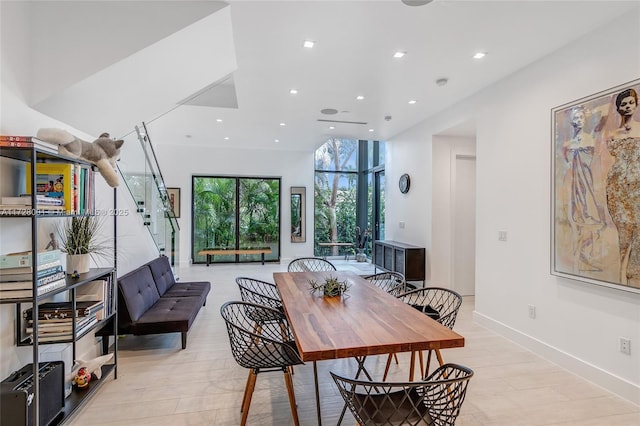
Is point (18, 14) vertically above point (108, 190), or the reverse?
point (18, 14)

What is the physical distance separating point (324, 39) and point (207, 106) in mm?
2890

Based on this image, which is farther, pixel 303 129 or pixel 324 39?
pixel 303 129

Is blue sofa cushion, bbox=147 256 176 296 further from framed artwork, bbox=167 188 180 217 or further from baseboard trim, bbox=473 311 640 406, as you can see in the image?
baseboard trim, bbox=473 311 640 406

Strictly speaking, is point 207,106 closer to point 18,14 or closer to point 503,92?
point 18,14

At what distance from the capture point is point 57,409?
201cm

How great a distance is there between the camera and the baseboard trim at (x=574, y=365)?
7.96ft

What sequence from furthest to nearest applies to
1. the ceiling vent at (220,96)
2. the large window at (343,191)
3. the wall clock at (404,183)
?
the large window at (343,191)
the wall clock at (404,183)
the ceiling vent at (220,96)

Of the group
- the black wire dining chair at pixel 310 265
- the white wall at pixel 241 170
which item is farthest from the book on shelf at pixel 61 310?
the white wall at pixel 241 170

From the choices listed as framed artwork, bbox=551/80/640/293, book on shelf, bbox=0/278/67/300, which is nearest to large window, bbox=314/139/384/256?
framed artwork, bbox=551/80/640/293

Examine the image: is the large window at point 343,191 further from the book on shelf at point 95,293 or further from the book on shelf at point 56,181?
the book on shelf at point 56,181

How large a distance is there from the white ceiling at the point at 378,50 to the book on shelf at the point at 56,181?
3.63 ft

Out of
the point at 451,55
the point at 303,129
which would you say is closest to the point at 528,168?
the point at 451,55

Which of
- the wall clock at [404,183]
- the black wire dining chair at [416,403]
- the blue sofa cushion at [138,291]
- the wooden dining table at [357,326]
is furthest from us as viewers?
the wall clock at [404,183]

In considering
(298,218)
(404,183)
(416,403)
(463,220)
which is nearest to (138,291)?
(416,403)
